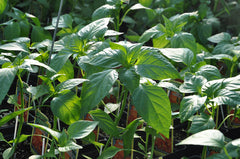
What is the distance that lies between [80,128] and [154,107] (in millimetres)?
161

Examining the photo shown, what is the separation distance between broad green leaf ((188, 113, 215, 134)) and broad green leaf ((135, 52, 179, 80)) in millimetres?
119

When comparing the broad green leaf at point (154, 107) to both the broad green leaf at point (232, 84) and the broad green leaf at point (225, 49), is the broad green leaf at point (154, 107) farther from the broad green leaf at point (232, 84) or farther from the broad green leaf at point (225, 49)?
the broad green leaf at point (225, 49)

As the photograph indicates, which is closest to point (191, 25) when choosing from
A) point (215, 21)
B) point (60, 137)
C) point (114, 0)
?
point (215, 21)

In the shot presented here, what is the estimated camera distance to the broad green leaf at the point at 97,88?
65 cm

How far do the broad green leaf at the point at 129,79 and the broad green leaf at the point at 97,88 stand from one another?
2cm

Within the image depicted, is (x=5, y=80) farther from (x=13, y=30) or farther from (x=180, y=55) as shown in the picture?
(x=13, y=30)

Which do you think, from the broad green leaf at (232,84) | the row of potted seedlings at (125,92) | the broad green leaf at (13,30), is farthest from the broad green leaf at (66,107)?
the broad green leaf at (13,30)

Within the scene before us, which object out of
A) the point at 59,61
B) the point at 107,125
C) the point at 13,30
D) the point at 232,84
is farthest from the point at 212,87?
the point at 13,30

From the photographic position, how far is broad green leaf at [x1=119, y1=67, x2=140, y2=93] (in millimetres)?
670

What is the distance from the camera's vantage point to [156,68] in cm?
68

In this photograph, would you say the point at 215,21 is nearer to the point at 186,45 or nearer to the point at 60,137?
the point at 186,45

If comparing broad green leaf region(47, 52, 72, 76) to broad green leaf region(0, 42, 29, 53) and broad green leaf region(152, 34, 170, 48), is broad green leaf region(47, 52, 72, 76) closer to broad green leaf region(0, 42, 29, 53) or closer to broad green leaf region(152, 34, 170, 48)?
broad green leaf region(0, 42, 29, 53)

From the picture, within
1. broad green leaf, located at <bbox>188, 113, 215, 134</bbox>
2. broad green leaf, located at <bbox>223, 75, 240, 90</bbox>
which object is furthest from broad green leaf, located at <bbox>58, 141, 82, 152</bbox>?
broad green leaf, located at <bbox>223, 75, 240, 90</bbox>

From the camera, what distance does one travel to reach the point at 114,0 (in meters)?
1.16
